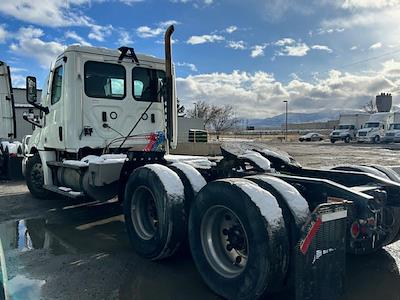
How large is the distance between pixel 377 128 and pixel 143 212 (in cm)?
3756

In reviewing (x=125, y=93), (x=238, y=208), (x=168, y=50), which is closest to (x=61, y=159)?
(x=125, y=93)

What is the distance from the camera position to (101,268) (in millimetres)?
4367

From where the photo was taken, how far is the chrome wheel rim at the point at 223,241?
11.7 feet

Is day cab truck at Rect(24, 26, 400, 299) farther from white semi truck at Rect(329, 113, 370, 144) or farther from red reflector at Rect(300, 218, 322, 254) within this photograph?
white semi truck at Rect(329, 113, 370, 144)

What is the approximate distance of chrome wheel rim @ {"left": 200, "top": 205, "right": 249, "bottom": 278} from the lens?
11.7ft

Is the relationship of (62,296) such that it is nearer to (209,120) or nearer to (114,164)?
(114,164)

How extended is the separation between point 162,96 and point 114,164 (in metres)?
1.89

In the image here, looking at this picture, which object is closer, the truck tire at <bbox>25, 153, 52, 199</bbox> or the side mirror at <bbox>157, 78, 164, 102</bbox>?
the side mirror at <bbox>157, 78, 164, 102</bbox>

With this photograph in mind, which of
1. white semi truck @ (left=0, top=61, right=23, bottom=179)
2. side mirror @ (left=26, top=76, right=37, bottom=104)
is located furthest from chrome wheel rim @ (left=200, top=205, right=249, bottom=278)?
white semi truck @ (left=0, top=61, right=23, bottom=179)

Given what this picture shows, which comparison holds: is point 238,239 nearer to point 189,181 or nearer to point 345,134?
point 189,181

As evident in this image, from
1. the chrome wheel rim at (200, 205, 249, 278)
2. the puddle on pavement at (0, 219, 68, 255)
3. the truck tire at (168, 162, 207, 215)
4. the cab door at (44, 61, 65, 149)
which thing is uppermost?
the cab door at (44, 61, 65, 149)

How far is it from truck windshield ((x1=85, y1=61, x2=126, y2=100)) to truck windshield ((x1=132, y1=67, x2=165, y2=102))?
9.3 inches

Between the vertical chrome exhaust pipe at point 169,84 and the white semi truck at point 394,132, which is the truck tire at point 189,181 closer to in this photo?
the vertical chrome exhaust pipe at point 169,84

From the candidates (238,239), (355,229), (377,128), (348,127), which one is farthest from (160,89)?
(348,127)
